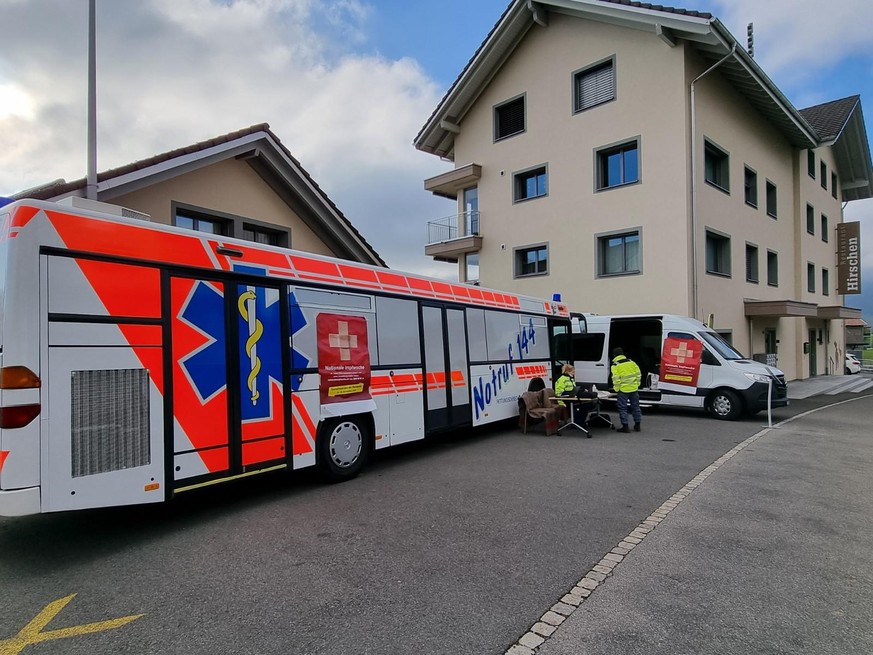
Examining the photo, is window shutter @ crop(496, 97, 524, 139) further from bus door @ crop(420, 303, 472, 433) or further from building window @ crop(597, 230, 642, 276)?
bus door @ crop(420, 303, 472, 433)

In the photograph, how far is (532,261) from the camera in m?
20.6

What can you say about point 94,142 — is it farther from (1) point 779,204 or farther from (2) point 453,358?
(1) point 779,204

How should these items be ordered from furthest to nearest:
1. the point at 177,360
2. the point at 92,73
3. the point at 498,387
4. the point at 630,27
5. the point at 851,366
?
the point at 851,366, the point at 630,27, the point at 498,387, the point at 92,73, the point at 177,360

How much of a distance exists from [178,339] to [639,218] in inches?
616

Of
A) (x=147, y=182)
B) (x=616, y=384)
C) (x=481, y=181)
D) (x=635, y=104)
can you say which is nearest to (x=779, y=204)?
(x=635, y=104)

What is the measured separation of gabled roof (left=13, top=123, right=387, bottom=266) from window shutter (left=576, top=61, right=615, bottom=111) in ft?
33.3

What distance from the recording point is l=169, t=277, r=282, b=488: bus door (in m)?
4.98

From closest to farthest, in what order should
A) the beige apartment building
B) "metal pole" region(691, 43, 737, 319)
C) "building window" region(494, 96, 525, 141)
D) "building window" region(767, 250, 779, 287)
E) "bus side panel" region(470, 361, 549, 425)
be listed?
"bus side panel" region(470, 361, 549, 425)
"metal pole" region(691, 43, 737, 319)
the beige apartment building
"building window" region(494, 96, 525, 141)
"building window" region(767, 250, 779, 287)

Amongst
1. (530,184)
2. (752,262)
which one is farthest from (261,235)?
(752,262)

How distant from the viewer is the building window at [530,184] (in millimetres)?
20156

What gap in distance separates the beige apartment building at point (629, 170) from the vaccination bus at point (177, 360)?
11954mm

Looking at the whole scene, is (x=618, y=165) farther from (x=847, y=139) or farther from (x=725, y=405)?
(x=847, y=139)

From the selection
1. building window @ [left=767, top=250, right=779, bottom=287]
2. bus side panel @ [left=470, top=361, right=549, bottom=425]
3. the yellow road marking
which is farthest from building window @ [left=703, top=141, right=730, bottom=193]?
the yellow road marking

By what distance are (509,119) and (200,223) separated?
14.5 m
